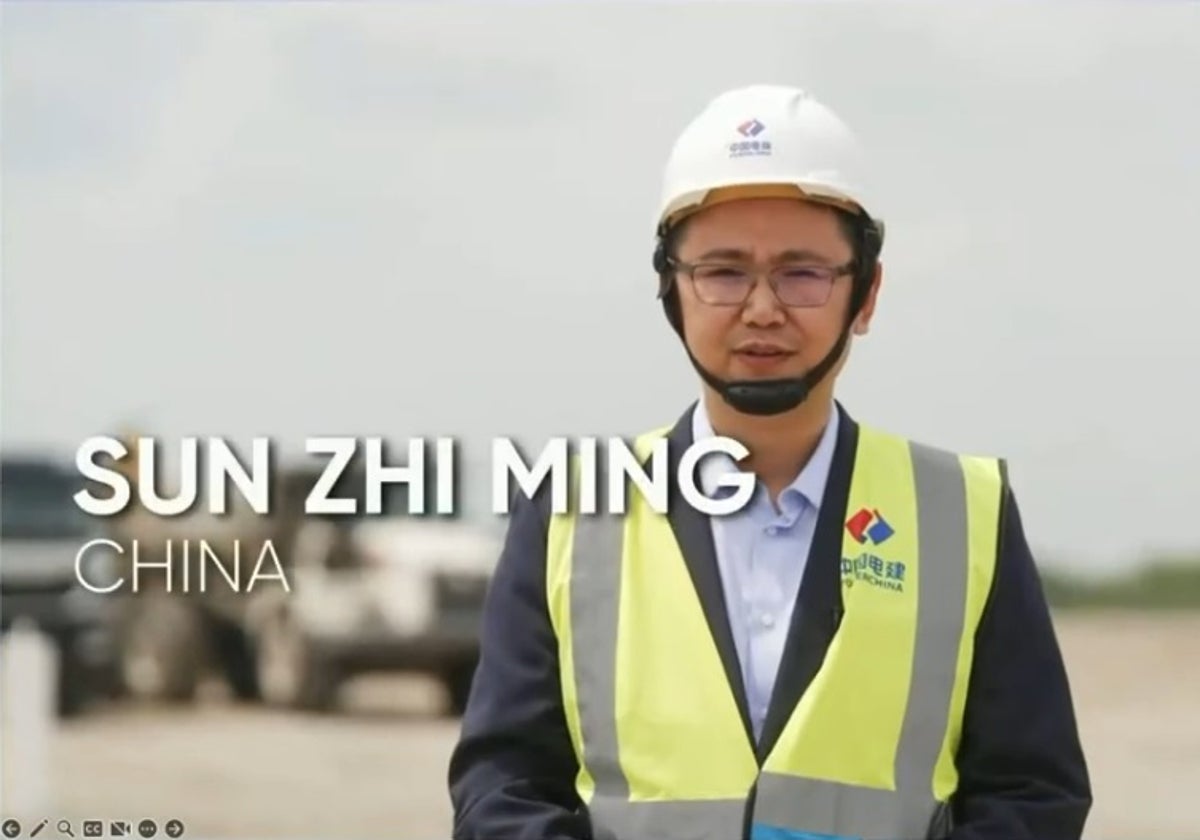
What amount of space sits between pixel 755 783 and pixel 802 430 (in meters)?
0.45

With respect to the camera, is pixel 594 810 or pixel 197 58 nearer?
pixel 594 810

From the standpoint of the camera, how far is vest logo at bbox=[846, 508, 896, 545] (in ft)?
7.87

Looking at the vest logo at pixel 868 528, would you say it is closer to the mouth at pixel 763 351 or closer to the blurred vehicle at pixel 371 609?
the mouth at pixel 763 351

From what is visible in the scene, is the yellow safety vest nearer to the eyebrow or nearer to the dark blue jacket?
the dark blue jacket

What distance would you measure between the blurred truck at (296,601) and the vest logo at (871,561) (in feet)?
2.19

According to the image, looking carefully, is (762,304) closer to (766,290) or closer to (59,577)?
(766,290)

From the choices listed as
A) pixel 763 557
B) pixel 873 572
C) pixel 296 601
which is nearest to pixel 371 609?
pixel 296 601

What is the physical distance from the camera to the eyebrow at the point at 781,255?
2.39 meters

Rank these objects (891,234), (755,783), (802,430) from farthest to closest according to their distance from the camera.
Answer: (891,234) < (802,430) < (755,783)

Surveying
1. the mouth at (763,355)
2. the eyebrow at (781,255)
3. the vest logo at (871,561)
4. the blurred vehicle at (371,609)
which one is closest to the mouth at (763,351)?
the mouth at (763,355)

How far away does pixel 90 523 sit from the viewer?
2982 mm

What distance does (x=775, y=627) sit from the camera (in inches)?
92.4

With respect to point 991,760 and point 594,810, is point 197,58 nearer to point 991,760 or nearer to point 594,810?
point 594,810

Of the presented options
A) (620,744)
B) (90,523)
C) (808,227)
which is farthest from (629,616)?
(90,523)
